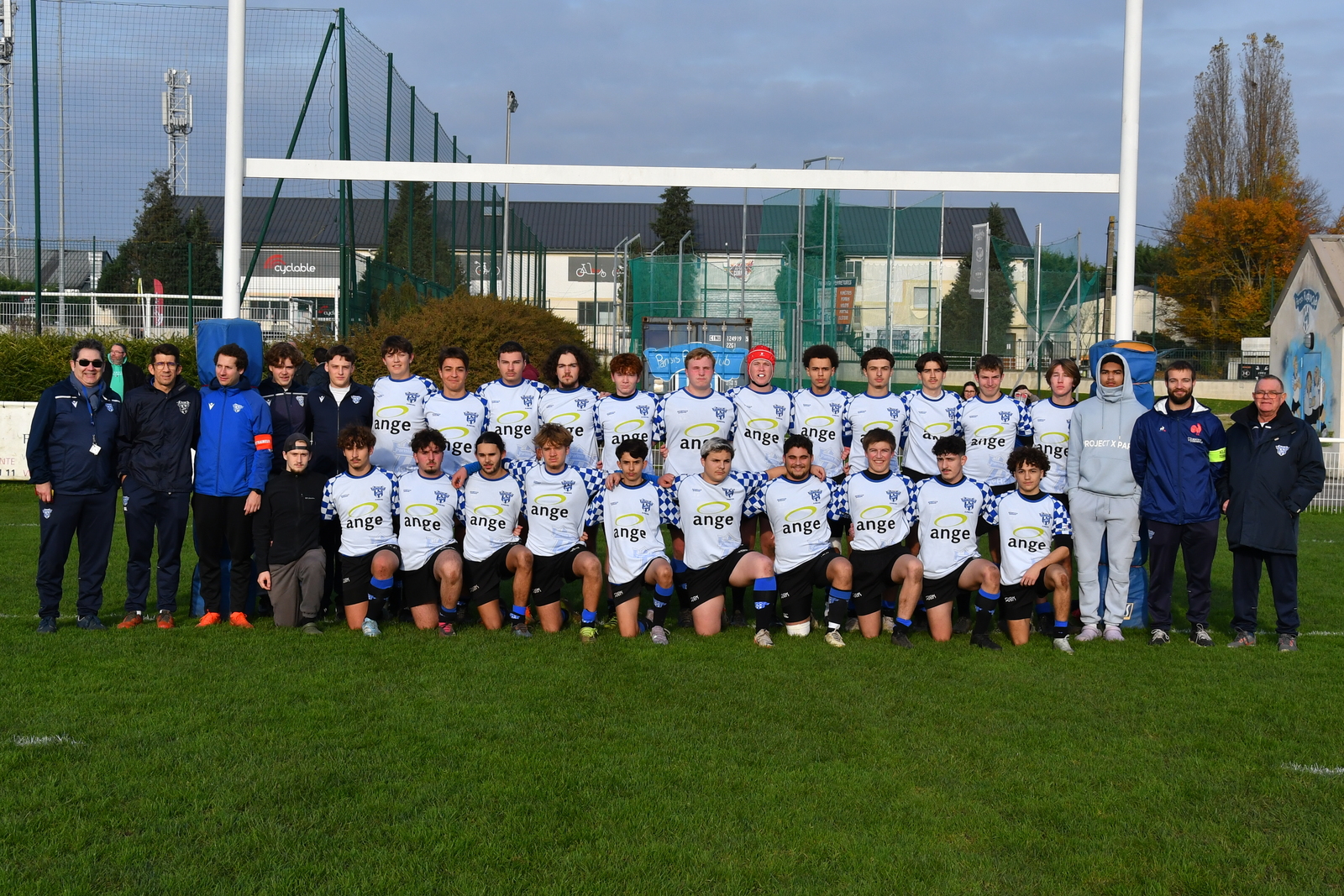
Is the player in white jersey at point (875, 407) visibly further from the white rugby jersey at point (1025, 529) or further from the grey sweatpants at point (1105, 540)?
the grey sweatpants at point (1105, 540)

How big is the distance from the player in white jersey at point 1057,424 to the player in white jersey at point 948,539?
66 cm

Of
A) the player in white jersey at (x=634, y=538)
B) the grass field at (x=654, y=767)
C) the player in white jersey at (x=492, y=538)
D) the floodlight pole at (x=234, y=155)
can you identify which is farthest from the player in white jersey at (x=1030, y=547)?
the floodlight pole at (x=234, y=155)

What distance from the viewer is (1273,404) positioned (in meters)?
6.12

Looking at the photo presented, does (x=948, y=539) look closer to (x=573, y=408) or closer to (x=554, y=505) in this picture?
(x=554, y=505)

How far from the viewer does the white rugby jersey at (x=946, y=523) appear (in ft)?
20.7

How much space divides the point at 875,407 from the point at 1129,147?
2.34 meters

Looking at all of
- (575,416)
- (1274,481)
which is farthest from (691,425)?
(1274,481)

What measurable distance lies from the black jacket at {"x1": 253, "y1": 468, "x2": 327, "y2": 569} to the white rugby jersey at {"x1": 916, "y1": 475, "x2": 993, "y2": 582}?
3491 mm

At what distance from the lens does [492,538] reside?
6.43 meters

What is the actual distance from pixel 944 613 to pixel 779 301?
1337 cm

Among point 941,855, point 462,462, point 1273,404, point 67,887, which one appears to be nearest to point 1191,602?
point 1273,404

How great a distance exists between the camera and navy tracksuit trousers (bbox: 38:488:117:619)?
238 inches

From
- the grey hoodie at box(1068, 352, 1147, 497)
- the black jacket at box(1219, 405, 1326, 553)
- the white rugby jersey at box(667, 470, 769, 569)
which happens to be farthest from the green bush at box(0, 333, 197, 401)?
the black jacket at box(1219, 405, 1326, 553)

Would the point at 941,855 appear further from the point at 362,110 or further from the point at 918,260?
the point at 918,260
